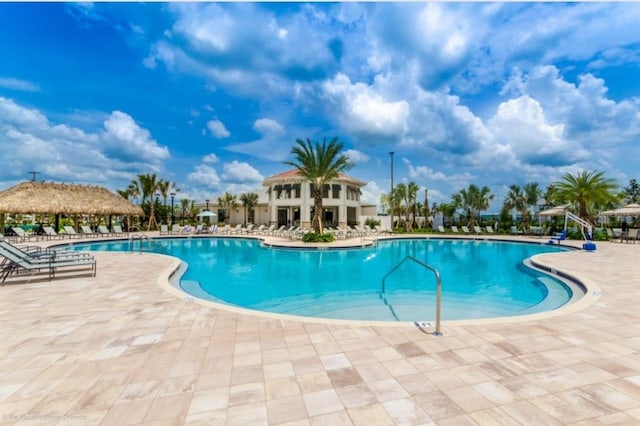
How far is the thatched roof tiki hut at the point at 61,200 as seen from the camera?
22.1 metres

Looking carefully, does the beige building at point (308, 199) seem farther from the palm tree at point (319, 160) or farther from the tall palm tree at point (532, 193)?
the tall palm tree at point (532, 193)

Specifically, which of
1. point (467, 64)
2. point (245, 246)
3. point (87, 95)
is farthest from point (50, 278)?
point (467, 64)

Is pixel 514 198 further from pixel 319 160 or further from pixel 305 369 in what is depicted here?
pixel 305 369

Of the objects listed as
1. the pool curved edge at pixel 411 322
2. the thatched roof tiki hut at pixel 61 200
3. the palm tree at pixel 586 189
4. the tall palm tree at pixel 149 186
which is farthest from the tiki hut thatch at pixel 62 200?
the palm tree at pixel 586 189

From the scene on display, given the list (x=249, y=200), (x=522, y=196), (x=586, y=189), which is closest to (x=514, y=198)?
(x=522, y=196)

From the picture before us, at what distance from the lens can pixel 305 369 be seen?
3223 millimetres

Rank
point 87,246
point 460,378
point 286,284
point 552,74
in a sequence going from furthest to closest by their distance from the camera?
point 87,246 < point 552,74 < point 286,284 < point 460,378

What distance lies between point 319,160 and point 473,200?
18365 mm

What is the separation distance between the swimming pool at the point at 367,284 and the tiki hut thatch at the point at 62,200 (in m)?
14.0

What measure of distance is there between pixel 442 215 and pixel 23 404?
39.5m

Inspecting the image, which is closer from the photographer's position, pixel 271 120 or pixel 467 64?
pixel 467 64

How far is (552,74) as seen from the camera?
1324cm

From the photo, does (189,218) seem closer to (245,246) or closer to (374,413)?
(245,246)

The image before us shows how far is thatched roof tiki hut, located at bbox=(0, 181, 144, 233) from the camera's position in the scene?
22125 millimetres
